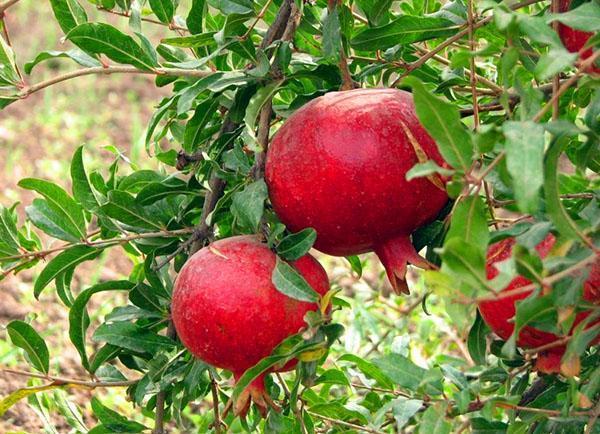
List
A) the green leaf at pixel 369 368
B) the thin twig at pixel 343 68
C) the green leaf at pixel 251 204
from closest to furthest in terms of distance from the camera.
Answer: the green leaf at pixel 251 204 < the thin twig at pixel 343 68 < the green leaf at pixel 369 368

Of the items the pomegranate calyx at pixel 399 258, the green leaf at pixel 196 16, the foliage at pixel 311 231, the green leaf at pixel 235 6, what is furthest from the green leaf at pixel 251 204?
the green leaf at pixel 196 16

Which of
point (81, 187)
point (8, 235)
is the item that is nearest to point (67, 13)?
point (81, 187)

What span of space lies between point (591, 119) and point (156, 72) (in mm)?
669

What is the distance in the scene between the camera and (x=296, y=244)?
1.37 m

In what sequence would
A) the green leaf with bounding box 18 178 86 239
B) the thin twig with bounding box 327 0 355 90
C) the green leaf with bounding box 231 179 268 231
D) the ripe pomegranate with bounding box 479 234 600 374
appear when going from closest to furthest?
the ripe pomegranate with bounding box 479 234 600 374 < the green leaf with bounding box 231 179 268 231 < the thin twig with bounding box 327 0 355 90 < the green leaf with bounding box 18 178 86 239

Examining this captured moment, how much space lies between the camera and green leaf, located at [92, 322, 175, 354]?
5.64 ft

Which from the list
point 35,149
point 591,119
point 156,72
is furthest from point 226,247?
point 35,149

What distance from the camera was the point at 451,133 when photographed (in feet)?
3.66

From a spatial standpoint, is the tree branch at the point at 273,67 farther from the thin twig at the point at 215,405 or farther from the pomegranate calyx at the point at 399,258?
the thin twig at the point at 215,405

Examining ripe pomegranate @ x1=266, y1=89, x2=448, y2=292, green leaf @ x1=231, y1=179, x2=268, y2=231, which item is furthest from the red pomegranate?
green leaf @ x1=231, y1=179, x2=268, y2=231

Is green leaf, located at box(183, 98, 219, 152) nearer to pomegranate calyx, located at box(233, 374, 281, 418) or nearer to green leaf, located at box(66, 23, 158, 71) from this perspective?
green leaf, located at box(66, 23, 158, 71)

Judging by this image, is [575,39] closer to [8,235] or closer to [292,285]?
[292,285]

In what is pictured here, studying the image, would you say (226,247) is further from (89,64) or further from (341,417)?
(341,417)

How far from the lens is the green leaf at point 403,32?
1547 millimetres
